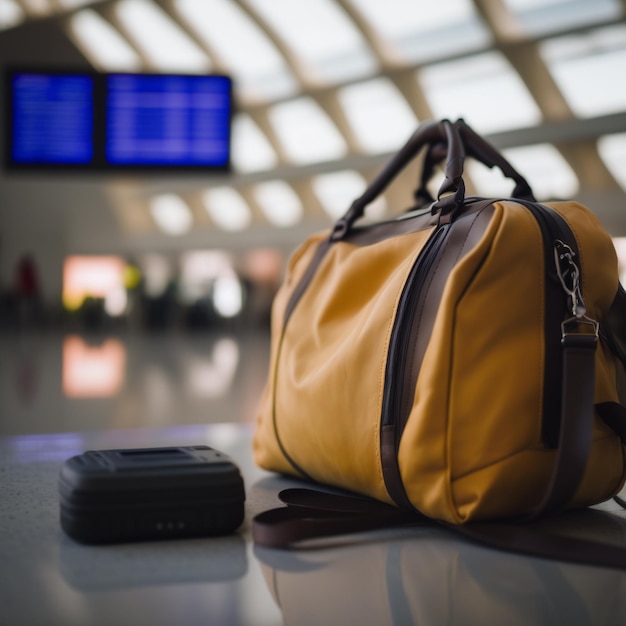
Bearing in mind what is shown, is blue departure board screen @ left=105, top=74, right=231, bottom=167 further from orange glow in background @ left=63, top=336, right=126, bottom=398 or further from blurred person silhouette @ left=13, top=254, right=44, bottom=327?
blurred person silhouette @ left=13, top=254, right=44, bottom=327

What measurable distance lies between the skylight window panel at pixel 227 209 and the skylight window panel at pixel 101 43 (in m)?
4.79

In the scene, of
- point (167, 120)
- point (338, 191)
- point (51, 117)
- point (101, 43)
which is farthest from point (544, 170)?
point (51, 117)

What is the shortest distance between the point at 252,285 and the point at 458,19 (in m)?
10.6

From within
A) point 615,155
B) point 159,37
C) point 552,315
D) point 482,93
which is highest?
point 159,37

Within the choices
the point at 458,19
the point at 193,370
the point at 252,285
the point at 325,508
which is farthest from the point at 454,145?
the point at 252,285

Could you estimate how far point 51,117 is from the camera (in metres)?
5.79

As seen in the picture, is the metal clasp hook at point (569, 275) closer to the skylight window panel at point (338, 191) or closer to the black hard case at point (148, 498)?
the black hard case at point (148, 498)

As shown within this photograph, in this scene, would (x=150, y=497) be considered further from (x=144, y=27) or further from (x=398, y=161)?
(x=144, y=27)

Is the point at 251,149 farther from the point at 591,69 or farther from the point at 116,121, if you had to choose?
the point at 116,121

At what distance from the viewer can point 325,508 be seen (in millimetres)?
1793

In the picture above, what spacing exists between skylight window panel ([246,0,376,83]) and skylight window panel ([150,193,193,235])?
26.4 ft

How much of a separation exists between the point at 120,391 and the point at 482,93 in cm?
1337

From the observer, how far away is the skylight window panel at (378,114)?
58.9ft

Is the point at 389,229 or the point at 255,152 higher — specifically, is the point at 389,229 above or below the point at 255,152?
below
